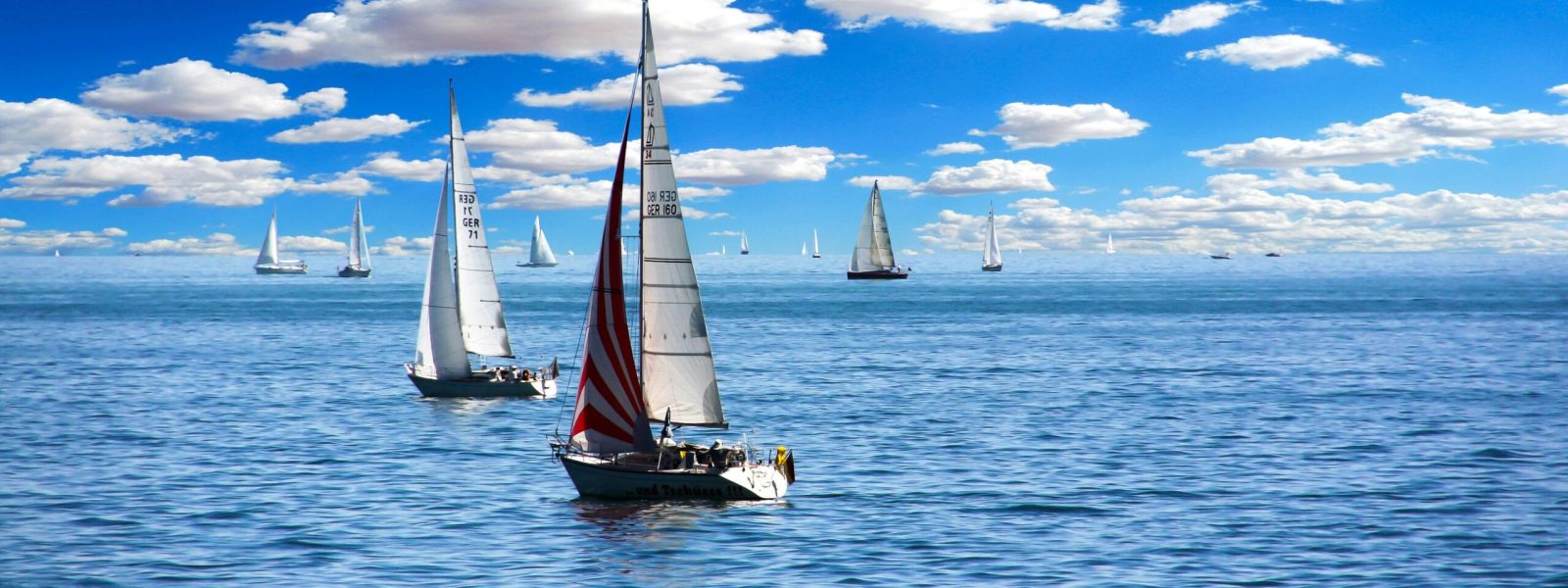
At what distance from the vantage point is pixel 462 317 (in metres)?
64.1

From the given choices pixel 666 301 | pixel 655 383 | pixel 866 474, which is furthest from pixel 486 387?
pixel 666 301

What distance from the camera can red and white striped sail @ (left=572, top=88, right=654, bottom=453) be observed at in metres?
36.8

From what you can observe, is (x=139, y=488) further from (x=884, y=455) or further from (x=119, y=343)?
(x=119, y=343)

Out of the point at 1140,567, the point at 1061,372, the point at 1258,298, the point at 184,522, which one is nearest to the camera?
the point at 1140,567

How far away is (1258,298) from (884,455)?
158 meters

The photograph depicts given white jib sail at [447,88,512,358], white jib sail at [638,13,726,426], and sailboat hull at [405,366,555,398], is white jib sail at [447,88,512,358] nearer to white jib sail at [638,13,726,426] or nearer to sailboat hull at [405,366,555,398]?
sailboat hull at [405,366,555,398]

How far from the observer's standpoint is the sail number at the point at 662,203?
35.6 meters

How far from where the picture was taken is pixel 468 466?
44.0m

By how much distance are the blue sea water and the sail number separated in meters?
8.00

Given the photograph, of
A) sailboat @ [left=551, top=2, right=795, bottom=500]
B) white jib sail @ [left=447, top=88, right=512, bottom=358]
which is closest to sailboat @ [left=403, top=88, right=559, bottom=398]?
white jib sail @ [left=447, top=88, right=512, bottom=358]

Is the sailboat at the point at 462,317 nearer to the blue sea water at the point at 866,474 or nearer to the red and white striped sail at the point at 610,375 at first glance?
the blue sea water at the point at 866,474

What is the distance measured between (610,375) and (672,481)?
3539 millimetres

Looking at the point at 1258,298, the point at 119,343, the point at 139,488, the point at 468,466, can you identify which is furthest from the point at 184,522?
the point at 1258,298

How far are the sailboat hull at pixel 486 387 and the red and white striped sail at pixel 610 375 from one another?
25.3 metres
